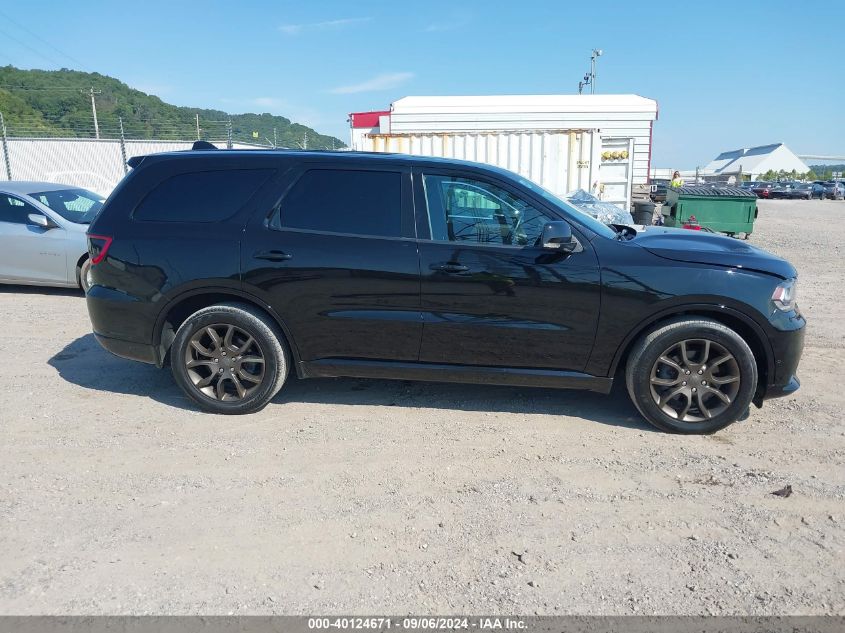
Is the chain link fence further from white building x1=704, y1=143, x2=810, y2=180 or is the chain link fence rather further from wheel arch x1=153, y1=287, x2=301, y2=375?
white building x1=704, y1=143, x2=810, y2=180

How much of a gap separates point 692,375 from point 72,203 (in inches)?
340

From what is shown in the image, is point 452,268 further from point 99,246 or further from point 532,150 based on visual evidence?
point 532,150

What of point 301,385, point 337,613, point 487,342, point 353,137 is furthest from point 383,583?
point 353,137

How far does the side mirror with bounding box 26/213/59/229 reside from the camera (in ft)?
27.9

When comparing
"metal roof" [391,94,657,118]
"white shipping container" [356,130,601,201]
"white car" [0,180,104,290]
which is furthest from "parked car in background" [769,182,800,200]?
"white car" [0,180,104,290]

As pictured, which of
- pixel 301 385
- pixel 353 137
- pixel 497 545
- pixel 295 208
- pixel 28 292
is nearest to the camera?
pixel 497 545

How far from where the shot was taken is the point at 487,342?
4.41 metres

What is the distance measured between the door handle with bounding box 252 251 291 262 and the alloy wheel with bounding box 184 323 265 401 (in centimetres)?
54

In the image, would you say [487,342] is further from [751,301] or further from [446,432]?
[751,301]

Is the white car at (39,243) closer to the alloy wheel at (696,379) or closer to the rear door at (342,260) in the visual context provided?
the rear door at (342,260)

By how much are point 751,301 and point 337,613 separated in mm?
3191

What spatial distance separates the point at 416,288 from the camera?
440 cm

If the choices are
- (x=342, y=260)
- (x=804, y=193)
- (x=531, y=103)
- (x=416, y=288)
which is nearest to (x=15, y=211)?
(x=342, y=260)

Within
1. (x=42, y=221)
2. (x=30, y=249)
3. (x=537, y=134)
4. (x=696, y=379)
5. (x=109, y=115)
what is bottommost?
(x=696, y=379)
